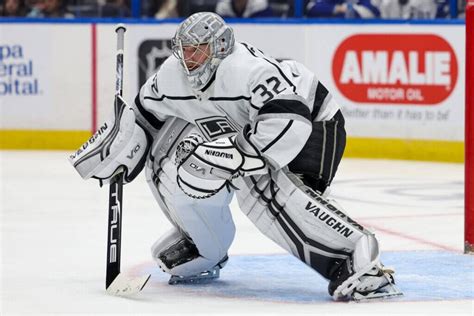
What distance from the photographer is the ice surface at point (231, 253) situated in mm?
4062

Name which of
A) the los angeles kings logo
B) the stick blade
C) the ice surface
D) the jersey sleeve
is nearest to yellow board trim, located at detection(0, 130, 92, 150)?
the ice surface

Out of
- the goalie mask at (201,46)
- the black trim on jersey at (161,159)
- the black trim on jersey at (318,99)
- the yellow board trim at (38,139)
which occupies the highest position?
the goalie mask at (201,46)

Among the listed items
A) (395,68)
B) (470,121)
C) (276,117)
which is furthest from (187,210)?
(395,68)

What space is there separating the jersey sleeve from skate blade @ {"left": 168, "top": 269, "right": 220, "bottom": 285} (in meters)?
0.69

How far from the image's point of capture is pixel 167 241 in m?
4.51

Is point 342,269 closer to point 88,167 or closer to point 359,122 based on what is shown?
point 88,167

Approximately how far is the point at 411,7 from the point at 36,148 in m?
3.04

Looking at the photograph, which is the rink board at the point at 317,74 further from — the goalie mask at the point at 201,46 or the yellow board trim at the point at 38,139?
the goalie mask at the point at 201,46

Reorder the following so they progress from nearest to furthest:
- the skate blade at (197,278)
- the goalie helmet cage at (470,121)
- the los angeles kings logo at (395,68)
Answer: the skate blade at (197,278), the goalie helmet cage at (470,121), the los angeles kings logo at (395,68)

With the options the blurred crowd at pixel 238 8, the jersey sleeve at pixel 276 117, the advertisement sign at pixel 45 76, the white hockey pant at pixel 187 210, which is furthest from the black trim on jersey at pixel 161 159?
the advertisement sign at pixel 45 76

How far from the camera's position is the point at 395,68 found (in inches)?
356

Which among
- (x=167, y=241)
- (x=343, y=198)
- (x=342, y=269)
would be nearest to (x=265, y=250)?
(x=167, y=241)

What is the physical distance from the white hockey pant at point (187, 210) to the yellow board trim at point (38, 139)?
550 centimetres

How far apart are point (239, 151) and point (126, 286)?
24.8 inches
